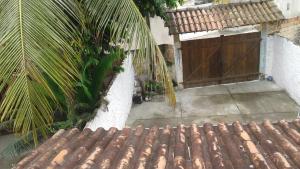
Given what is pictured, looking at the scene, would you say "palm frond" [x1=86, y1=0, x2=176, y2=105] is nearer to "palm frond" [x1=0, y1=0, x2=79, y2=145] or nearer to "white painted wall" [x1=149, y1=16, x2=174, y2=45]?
"palm frond" [x1=0, y1=0, x2=79, y2=145]

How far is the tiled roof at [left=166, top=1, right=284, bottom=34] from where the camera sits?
11.1 metres

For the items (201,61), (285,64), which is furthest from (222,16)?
(285,64)

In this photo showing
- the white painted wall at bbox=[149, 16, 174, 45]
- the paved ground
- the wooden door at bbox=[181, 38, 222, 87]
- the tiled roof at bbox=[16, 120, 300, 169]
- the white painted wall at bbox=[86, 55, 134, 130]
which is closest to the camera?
the tiled roof at bbox=[16, 120, 300, 169]

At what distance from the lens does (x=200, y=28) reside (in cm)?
1106

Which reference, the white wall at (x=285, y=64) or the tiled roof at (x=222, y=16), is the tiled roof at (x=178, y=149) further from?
the tiled roof at (x=222, y=16)

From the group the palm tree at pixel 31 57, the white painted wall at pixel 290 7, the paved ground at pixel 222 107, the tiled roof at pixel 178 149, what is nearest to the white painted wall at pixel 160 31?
the paved ground at pixel 222 107

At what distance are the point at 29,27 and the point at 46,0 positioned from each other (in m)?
0.60

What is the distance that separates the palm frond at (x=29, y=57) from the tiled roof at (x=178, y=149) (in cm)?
53

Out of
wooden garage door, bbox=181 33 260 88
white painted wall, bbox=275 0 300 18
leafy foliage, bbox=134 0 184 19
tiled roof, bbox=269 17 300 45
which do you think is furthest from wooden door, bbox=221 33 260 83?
leafy foliage, bbox=134 0 184 19

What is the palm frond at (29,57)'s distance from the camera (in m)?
3.47

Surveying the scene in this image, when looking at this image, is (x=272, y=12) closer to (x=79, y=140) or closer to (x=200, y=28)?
(x=200, y=28)

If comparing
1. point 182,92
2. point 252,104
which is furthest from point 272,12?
point 182,92

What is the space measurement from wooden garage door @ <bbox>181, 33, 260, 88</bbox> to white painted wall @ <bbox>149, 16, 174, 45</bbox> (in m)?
0.70

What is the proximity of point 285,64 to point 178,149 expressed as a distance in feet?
29.6
